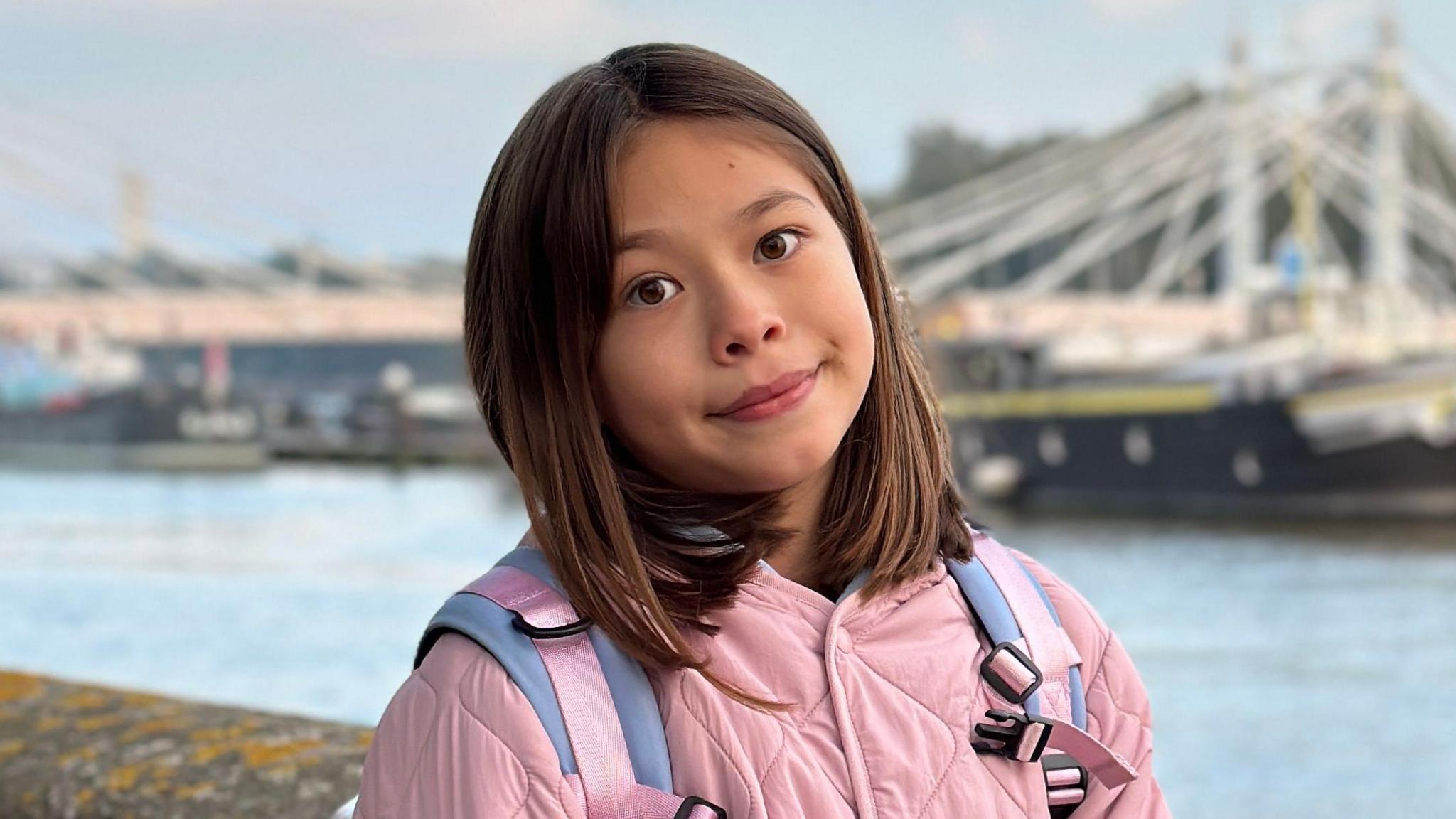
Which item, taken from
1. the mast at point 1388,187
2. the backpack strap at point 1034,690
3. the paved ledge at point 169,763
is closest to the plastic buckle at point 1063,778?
the backpack strap at point 1034,690

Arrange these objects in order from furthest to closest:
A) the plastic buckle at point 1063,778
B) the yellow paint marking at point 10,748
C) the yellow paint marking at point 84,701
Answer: the yellow paint marking at point 84,701 → the yellow paint marking at point 10,748 → the plastic buckle at point 1063,778

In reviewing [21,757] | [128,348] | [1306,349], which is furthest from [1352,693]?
[128,348]

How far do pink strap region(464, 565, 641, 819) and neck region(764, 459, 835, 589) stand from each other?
126 millimetres

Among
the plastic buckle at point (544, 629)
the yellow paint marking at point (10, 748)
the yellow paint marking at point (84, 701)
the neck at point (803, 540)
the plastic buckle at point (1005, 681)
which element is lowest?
the yellow paint marking at point (84, 701)

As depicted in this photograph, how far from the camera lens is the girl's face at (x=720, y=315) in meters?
0.66

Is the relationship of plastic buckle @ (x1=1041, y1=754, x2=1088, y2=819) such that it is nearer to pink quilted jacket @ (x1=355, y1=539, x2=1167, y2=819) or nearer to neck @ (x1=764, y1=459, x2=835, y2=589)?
pink quilted jacket @ (x1=355, y1=539, x2=1167, y2=819)

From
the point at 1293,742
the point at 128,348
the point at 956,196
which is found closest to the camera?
the point at 1293,742

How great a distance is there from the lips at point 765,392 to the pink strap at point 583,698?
0.34ft

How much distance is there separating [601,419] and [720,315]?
72 mm

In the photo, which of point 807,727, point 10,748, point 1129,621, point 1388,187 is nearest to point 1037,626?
point 807,727

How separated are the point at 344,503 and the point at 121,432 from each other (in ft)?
32.3

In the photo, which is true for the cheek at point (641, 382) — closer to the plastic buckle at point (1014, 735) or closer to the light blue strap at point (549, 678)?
the light blue strap at point (549, 678)

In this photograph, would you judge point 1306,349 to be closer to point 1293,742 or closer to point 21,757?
point 1293,742

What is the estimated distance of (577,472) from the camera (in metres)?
0.66
